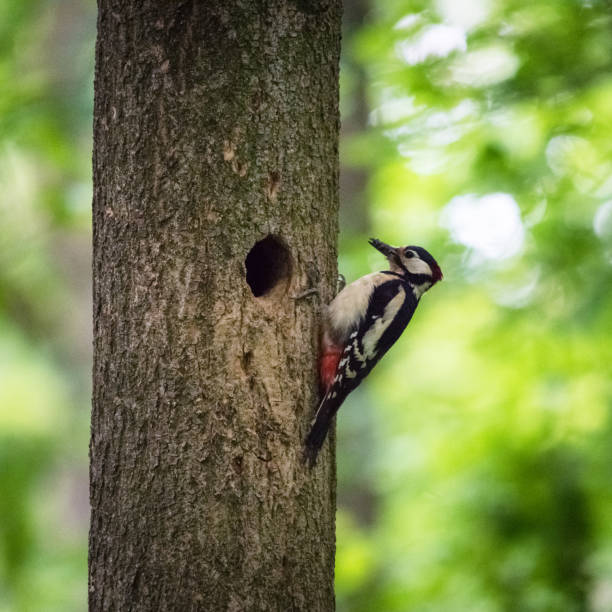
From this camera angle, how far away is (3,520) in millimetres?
7859

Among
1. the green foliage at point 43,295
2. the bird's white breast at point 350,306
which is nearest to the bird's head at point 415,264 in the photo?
the bird's white breast at point 350,306

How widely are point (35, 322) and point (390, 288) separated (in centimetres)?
640

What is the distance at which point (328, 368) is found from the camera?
2885 millimetres

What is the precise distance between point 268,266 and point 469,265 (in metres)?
2.34

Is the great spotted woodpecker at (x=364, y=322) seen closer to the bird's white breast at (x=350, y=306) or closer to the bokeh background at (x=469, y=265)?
the bird's white breast at (x=350, y=306)

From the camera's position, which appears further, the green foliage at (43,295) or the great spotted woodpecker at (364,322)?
the green foliage at (43,295)

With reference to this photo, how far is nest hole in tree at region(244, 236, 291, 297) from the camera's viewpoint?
2.79m

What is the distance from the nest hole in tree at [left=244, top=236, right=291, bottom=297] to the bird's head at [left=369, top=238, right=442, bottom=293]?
112 centimetres

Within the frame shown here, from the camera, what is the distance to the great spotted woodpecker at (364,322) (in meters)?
2.82

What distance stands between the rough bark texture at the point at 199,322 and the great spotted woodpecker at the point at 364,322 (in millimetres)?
124

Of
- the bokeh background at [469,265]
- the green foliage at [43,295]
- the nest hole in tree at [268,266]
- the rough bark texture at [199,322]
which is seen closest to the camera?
the rough bark texture at [199,322]

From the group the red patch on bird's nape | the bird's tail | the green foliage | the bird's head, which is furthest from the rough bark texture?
the green foliage

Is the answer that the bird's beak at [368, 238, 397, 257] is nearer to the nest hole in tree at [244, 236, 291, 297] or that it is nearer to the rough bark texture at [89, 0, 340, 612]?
the nest hole in tree at [244, 236, 291, 297]

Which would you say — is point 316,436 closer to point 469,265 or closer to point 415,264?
point 415,264
